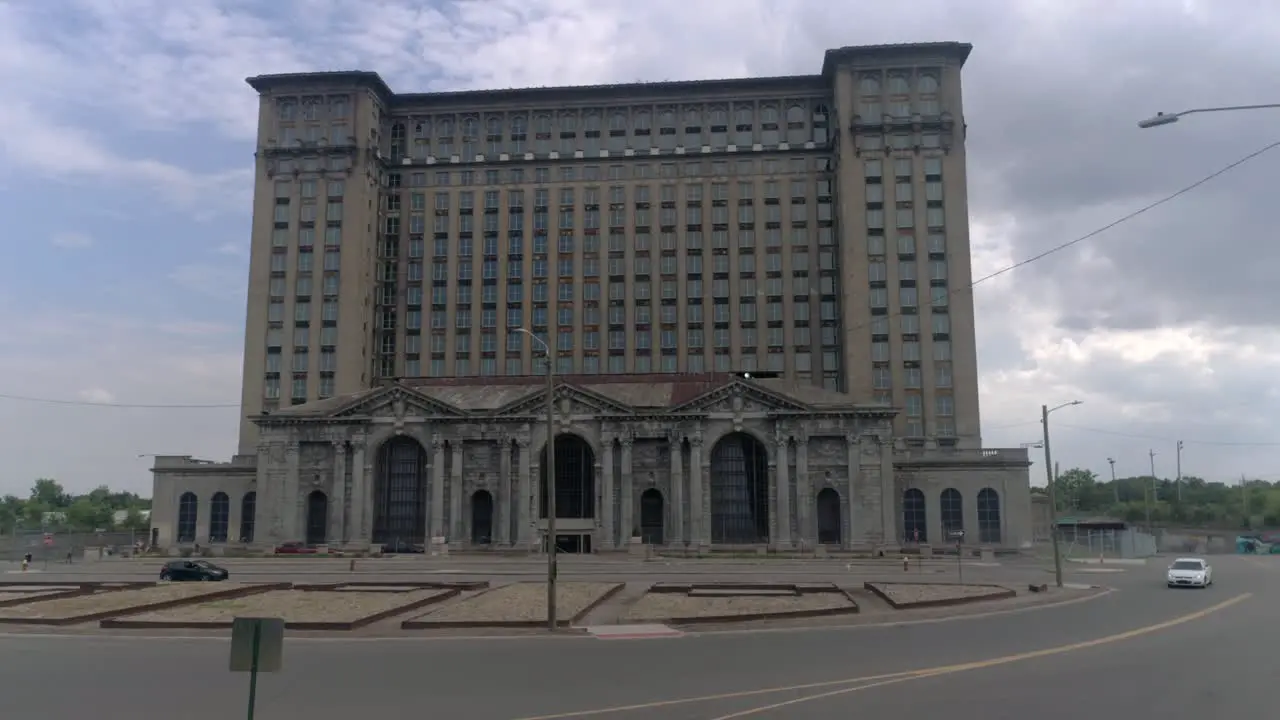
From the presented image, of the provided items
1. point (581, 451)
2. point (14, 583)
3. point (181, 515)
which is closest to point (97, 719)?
point (14, 583)

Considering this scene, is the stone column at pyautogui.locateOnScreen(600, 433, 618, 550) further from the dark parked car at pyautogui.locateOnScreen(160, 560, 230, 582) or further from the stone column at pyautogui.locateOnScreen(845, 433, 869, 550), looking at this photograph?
the dark parked car at pyautogui.locateOnScreen(160, 560, 230, 582)

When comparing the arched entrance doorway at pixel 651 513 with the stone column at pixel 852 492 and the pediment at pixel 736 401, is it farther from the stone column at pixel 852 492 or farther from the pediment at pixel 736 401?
the stone column at pixel 852 492

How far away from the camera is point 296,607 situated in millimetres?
35094

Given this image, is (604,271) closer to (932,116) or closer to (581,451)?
(581,451)

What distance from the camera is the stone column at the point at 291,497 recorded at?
300 feet

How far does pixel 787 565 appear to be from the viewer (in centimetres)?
6344

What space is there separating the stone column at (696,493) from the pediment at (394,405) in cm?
2343

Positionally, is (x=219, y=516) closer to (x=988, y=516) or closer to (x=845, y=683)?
(x=988, y=516)

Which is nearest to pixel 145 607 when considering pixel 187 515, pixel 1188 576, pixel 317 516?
pixel 1188 576

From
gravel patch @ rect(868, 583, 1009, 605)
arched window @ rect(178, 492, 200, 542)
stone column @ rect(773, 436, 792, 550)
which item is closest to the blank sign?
gravel patch @ rect(868, 583, 1009, 605)

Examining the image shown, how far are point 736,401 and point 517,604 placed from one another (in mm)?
53657

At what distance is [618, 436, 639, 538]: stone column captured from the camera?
289 ft

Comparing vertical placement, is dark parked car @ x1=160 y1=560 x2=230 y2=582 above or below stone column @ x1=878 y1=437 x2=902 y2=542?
below

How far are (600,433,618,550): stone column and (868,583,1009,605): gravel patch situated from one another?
44568 millimetres
